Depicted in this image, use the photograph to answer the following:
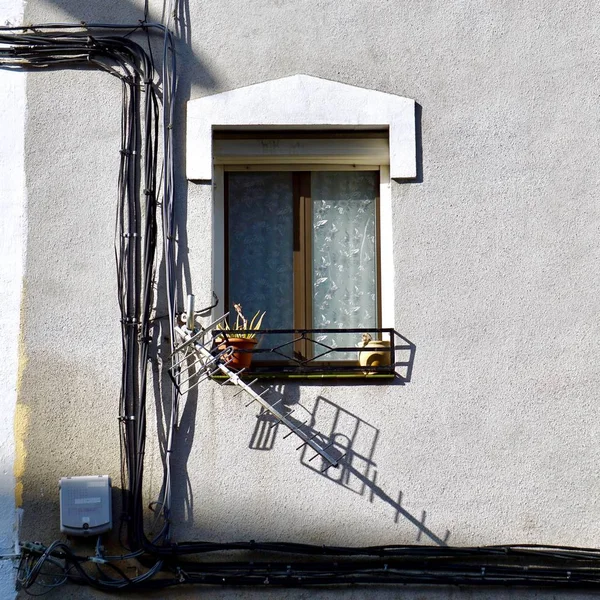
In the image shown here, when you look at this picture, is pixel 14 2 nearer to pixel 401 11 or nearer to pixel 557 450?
pixel 401 11

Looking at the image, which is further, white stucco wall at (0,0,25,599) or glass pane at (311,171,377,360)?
glass pane at (311,171,377,360)

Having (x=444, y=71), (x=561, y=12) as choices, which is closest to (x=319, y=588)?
(x=444, y=71)

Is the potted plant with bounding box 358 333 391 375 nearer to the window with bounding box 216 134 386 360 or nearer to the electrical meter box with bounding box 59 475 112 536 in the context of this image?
the window with bounding box 216 134 386 360

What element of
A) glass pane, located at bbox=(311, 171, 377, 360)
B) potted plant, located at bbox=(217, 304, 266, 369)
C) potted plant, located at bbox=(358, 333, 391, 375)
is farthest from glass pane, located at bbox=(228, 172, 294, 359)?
potted plant, located at bbox=(358, 333, 391, 375)

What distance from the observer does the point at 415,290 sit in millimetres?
7020

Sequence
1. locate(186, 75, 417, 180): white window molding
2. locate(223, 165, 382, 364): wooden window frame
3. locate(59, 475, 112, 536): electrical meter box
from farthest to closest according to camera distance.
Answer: locate(223, 165, 382, 364): wooden window frame
locate(186, 75, 417, 180): white window molding
locate(59, 475, 112, 536): electrical meter box

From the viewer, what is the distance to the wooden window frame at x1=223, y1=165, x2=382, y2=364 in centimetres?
744

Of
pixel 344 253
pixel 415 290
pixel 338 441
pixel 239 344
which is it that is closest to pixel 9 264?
pixel 239 344

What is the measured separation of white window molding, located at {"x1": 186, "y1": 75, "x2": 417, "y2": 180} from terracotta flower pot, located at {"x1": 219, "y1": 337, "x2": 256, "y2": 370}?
120cm

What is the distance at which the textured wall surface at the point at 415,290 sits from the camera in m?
6.77

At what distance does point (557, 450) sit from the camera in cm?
683

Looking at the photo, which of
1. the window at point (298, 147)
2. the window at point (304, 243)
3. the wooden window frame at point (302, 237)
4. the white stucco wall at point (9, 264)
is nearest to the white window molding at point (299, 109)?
the window at point (298, 147)

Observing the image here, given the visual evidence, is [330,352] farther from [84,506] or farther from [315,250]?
[84,506]

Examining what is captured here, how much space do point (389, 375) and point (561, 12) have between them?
2665 mm
